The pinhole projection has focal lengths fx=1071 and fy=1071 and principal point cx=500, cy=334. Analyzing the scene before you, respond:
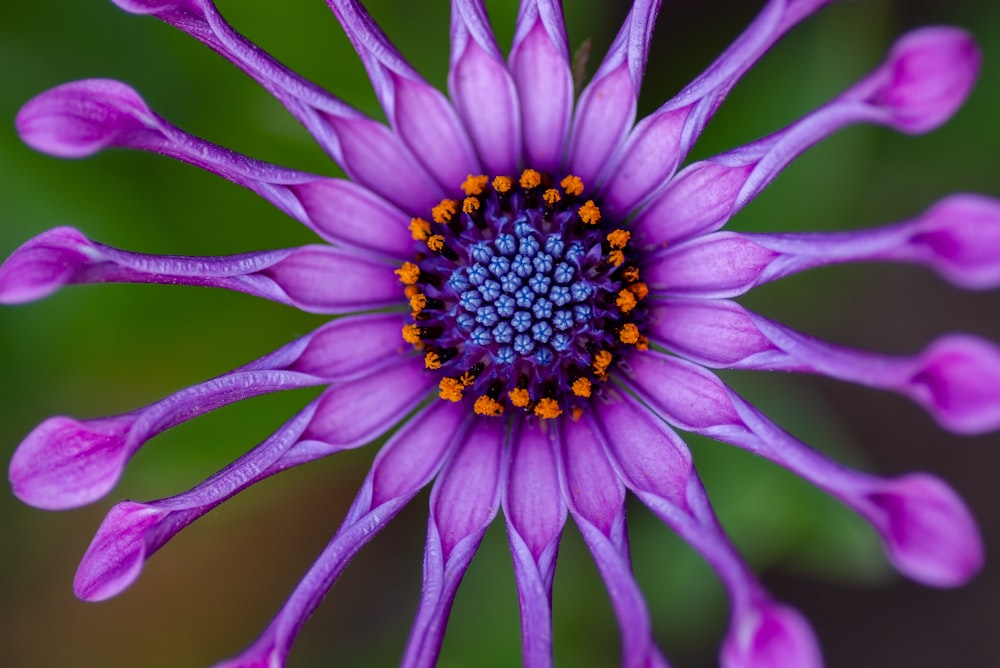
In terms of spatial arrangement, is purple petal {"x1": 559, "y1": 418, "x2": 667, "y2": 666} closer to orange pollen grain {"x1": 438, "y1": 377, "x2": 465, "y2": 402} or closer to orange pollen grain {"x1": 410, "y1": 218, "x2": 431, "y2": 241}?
orange pollen grain {"x1": 438, "y1": 377, "x2": 465, "y2": 402}

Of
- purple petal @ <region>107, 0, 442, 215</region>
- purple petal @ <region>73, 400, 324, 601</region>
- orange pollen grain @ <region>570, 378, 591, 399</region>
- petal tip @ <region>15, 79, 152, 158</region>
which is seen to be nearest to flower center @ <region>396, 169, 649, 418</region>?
orange pollen grain @ <region>570, 378, 591, 399</region>

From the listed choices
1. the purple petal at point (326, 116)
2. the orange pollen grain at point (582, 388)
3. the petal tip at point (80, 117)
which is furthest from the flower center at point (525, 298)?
the petal tip at point (80, 117)

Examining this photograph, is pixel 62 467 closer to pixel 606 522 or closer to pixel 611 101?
pixel 606 522

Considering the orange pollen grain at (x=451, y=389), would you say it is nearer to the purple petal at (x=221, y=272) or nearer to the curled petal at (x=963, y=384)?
the purple petal at (x=221, y=272)

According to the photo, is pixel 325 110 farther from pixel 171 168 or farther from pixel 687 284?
pixel 171 168

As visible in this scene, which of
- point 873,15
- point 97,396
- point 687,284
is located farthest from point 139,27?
point 873,15

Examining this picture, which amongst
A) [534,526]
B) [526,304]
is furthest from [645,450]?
[526,304]
